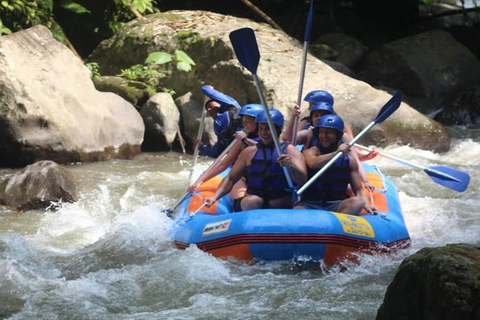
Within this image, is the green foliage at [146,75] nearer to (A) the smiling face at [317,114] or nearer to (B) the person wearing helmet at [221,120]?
(B) the person wearing helmet at [221,120]

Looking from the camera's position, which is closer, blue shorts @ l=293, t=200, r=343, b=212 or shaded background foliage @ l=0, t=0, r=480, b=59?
blue shorts @ l=293, t=200, r=343, b=212

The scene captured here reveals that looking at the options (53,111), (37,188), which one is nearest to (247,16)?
(53,111)

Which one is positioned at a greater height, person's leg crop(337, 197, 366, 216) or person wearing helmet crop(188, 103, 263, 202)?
person wearing helmet crop(188, 103, 263, 202)

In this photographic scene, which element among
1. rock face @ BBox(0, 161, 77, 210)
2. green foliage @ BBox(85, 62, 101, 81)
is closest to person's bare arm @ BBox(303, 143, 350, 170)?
rock face @ BBox(0, 161, 77, 210)

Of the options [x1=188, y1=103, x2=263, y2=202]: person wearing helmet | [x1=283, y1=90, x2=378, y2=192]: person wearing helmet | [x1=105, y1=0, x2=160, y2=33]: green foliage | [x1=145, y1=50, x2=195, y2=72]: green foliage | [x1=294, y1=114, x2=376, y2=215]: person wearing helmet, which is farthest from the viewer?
[x1=105, y1=0, x2=160, y2=33]: green foliage

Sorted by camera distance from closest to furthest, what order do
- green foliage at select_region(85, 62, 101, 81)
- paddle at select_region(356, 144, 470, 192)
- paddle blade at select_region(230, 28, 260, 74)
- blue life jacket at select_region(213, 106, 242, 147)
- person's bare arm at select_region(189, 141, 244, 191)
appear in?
paddle blade at select_region(230, 28, 260, 74)
person's bare arm at select_region(189, 141, 244, 191)
paddle at select_region(356, 144, 470, 192)
blue life jacket at select_region(213, 106, 242, 147)
green foliage at select_region(85, 62, 101, 81)

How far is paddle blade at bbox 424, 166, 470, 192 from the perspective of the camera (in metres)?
6.25

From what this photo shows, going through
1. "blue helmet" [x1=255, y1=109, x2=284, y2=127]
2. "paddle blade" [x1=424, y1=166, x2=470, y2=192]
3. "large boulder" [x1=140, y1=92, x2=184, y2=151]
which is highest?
"blue helmet" [x1=255, y1=109, x2=284, y2=127]

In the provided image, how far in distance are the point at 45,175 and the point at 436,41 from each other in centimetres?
748

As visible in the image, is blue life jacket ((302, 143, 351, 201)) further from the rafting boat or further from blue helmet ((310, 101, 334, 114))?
blue helmet ((310, 101, 334, 114))

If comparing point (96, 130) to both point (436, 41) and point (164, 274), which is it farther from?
point (436, 41)

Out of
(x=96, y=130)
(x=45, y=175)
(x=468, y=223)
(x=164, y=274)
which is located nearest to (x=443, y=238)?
(x=468, y=223)

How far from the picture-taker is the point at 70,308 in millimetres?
4414

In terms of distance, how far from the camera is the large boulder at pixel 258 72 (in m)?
9.83
